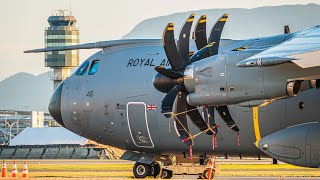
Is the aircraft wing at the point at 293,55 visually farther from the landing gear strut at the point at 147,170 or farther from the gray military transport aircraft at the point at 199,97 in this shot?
the landing gear strut at the point at 147,170

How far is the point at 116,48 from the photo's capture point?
45531 mm

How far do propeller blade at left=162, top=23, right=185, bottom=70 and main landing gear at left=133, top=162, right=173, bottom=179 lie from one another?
7642 mm

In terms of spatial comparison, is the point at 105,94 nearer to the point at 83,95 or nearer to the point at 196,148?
the point at 83,95

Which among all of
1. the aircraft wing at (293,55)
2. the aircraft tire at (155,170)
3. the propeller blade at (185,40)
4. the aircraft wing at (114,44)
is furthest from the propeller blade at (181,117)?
the aircraft wing at (114,44)

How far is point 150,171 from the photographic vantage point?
44656 mm

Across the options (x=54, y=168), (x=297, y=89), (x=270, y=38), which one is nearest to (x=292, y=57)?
(x=297, y=89)

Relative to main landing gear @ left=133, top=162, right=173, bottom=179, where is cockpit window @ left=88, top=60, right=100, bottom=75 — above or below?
above

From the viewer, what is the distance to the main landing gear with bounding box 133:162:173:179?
44625 millimetres

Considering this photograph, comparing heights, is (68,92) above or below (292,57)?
below

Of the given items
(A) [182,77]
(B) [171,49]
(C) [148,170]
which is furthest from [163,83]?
(C) [148,170]

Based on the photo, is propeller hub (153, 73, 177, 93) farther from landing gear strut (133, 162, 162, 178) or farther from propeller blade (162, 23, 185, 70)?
landing gear strut (133, 162, 162, 178)

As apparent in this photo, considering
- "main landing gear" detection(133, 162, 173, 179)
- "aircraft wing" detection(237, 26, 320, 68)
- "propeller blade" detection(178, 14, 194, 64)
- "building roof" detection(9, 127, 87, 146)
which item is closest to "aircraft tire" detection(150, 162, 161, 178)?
"main landing gear" detection(133, 162, 173, 179)

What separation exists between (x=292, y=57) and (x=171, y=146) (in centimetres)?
1208

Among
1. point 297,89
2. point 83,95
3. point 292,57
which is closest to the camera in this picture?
point 292,57
